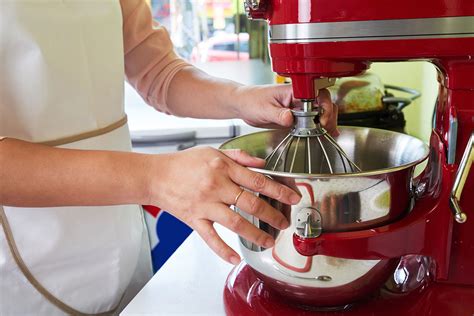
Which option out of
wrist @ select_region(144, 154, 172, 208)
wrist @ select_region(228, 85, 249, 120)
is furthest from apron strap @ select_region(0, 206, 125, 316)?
wrist @ select_region(228, 85, 249, 120)

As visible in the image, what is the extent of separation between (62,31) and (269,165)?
12.4 inches

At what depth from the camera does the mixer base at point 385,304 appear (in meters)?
0.50

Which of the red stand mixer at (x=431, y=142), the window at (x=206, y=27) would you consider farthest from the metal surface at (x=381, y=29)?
the window at (x=206, y=27)

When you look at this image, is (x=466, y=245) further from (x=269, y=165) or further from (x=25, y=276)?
(x=25, y=276)

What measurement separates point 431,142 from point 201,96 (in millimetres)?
382

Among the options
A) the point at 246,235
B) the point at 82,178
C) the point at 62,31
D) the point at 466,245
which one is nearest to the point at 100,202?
the point at 82,178

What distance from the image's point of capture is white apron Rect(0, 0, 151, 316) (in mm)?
596

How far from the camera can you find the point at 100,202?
507 mm

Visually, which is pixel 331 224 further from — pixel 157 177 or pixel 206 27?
pixel 206 27

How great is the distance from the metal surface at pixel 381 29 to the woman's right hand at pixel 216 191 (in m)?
0.13

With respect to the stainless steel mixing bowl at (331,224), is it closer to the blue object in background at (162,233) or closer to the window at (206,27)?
the blue object in background at (162,233)

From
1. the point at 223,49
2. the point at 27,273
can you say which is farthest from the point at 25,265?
the point at 223,49

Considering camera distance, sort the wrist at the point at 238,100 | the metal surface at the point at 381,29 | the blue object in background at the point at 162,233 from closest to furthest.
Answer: the metal surface at the point at 381,29
the wrist at the point at 238,100
the blue object in background at the point at 162,233

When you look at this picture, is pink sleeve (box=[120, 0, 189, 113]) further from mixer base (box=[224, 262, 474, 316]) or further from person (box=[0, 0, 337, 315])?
mixer base (box=[224, 262, 474, 316])
